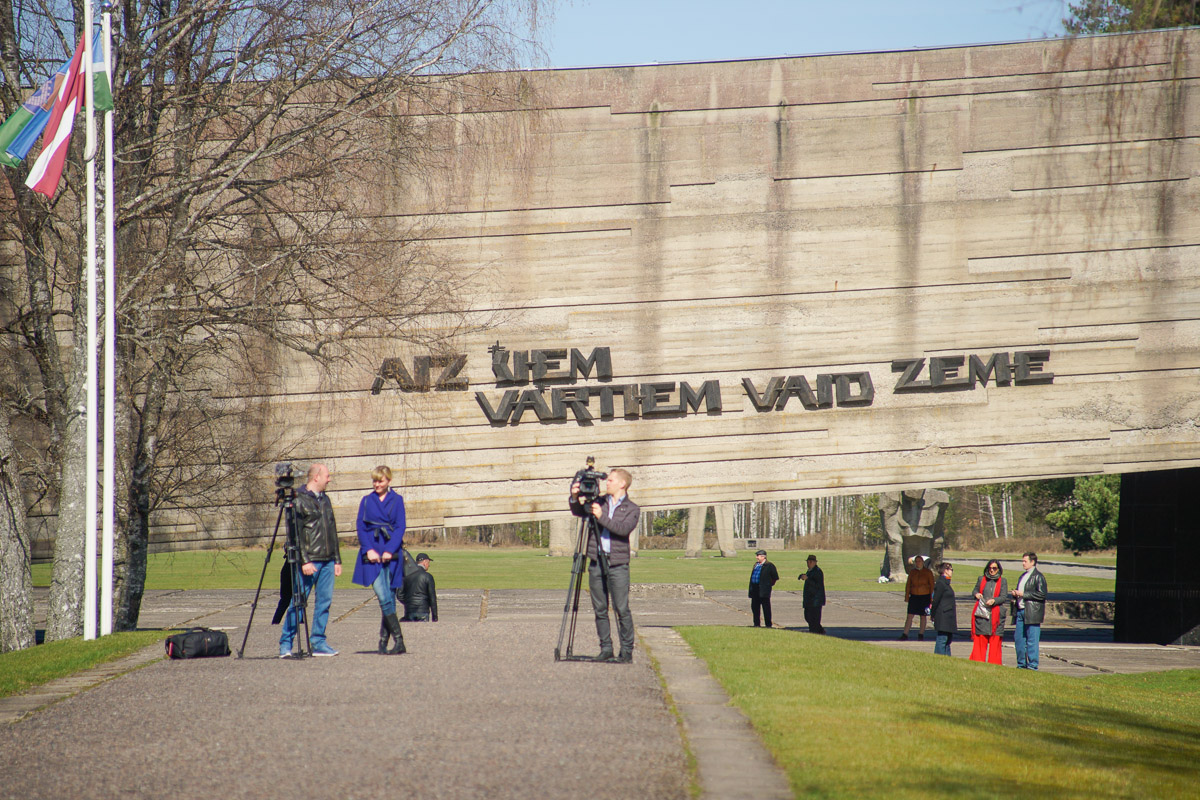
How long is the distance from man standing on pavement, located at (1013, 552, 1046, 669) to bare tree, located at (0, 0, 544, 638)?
9.00m

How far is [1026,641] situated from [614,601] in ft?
29.6

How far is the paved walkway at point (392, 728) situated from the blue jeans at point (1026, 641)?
23.4 ft

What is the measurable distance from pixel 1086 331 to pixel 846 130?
424cm

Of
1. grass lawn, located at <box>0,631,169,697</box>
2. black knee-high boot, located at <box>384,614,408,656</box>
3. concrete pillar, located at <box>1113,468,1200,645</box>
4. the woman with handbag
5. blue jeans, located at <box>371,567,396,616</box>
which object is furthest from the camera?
concrete pillar, located at <box>1113,468,1200,645</box>

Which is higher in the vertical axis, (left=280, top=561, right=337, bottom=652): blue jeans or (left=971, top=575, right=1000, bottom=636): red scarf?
(left=280, top=561, right=337, bottom=652): blue jeans

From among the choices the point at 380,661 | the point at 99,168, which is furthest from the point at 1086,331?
the point at 99,168

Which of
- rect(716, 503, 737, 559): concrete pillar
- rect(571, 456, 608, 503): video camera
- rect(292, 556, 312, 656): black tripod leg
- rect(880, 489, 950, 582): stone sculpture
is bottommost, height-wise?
rect(716, 503, 737, 559): concrete pillar

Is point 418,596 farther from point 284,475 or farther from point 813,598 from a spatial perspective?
point 813,598

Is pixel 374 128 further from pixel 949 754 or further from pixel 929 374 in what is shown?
pixel 949 754

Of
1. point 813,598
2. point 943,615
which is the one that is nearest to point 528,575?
point 813,598

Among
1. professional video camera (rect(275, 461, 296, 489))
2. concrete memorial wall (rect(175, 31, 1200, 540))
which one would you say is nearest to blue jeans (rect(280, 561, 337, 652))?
professional video camera (rect(275, 461, 296, 489))

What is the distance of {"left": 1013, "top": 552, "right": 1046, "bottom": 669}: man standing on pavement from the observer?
15.3 meters

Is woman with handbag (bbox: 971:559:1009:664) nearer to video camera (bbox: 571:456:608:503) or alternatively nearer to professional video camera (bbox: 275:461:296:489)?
video camera (bbox: 571:456:608:503)

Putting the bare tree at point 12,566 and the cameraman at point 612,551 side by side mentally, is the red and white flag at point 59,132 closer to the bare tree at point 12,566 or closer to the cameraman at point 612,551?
the bare tree at point 12,566
